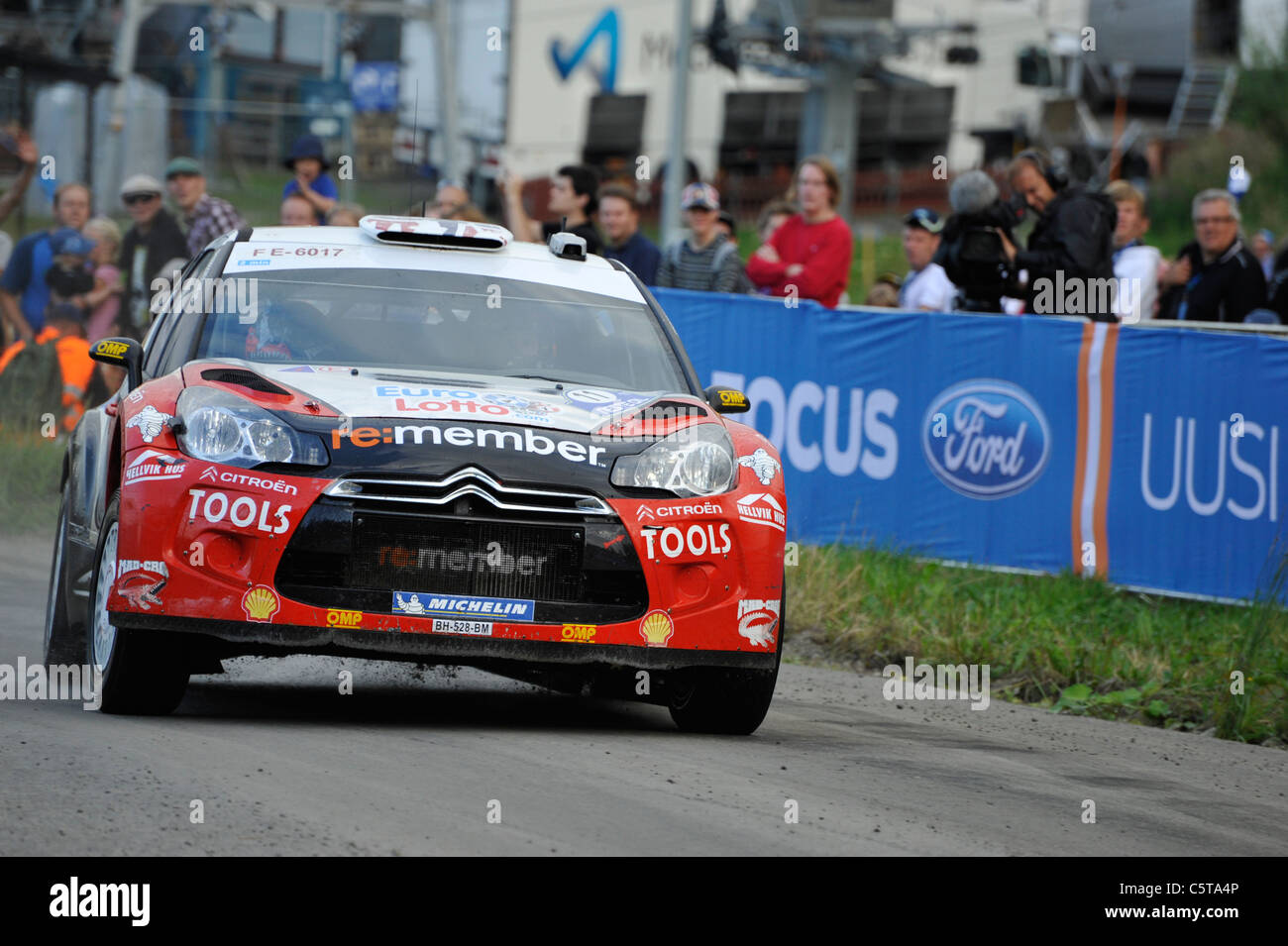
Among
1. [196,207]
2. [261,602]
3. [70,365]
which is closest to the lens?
[261,602]

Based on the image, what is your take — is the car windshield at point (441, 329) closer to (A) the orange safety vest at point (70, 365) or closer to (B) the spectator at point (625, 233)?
(B) the spectator at point (625, 233)

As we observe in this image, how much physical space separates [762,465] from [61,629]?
9.06 feet

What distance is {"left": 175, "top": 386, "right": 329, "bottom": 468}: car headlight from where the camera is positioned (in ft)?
21.9

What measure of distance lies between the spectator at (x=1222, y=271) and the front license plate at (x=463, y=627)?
23.0 ft

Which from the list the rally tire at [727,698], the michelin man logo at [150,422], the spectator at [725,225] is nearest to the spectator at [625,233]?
the spectator at [725,225]

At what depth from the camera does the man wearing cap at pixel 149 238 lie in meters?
15.5

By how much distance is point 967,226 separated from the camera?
1189 centimetres

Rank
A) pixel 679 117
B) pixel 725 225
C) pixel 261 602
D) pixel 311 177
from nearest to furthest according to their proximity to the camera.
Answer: pixel 261 602
pixel 725 225
pixel 311 177
pixel 679 117

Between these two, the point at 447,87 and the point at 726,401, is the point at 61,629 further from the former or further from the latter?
the point at 447,87

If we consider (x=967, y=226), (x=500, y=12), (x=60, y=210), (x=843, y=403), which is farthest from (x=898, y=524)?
(x=500, y=12)

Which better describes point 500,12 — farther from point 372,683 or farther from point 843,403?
point 372,683

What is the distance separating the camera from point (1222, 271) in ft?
41.1
